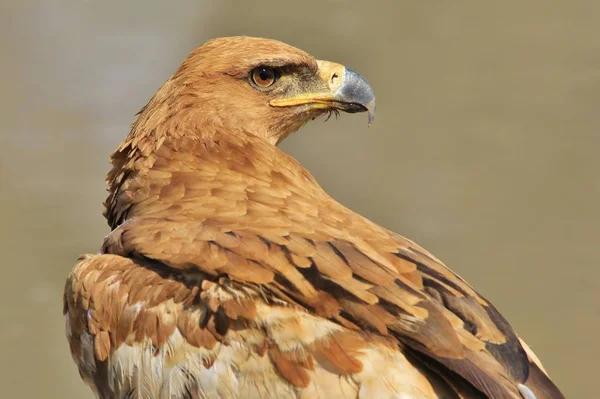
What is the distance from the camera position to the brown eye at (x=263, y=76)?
15.7 feet

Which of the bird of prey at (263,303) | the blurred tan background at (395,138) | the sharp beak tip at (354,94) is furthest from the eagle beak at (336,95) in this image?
the blurred tan background at (395,138)

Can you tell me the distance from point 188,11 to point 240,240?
23.7 ft

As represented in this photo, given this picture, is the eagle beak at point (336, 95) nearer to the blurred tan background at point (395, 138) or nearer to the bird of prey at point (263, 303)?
the bird of prey at point (263, 303)

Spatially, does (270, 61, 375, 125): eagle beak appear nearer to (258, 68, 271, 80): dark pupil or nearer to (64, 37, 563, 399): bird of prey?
(258, 68, 271, 80): dark pupil

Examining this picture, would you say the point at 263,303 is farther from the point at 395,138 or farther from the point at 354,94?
the point at 395,138

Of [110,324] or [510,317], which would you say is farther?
[510,317]

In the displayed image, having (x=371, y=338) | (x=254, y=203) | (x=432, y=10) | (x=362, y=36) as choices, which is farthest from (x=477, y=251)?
(x=371, y=338)

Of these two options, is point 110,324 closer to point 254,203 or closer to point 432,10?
point 254,203

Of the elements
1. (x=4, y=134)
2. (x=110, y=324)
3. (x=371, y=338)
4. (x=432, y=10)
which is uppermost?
(x=432, y=10)

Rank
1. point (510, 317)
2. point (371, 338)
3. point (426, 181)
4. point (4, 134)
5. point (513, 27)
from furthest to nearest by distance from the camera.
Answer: point (513, 27), point (4, 134), point (426, 181), point (510, 317), point (371, 338)

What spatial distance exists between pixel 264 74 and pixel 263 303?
57.5 inches

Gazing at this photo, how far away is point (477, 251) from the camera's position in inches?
351

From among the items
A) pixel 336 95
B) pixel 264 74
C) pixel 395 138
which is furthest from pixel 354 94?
A: pixel 395 138

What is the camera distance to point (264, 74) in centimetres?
480
